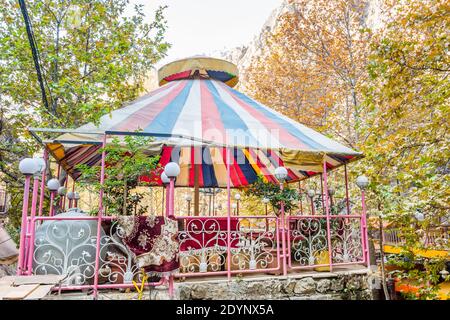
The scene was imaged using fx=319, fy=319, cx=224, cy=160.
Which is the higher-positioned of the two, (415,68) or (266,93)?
(266,93)

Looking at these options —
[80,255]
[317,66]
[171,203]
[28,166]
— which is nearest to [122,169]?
[171,203]

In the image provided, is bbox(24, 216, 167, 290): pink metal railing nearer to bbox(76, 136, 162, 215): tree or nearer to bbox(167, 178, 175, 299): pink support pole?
bbox(167, 178, 175, 299): pink support pole

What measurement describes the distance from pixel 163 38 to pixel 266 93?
22.8ft

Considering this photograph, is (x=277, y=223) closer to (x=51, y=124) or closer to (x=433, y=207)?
(x=433, y=207)

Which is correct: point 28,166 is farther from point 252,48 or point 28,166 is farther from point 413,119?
point 252,48

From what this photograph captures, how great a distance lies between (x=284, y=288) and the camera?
452 centimetres

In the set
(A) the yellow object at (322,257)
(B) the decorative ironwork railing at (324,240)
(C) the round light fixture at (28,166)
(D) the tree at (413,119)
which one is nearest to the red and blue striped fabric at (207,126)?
(D) the tree at (413,119)

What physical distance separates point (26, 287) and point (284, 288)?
3.19m

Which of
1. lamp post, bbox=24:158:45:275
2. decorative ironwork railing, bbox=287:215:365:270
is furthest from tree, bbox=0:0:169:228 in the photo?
decorative ironwork railing, bbox=287:215:365:270

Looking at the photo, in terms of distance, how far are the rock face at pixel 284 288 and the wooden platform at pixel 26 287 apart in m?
1.65

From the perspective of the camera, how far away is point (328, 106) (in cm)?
1340

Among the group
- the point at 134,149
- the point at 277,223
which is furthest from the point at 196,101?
the point at 277,223

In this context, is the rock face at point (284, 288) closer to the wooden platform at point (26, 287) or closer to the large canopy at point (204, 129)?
the wooden platform at point (26, 287)

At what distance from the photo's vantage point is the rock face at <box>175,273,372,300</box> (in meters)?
4.22
